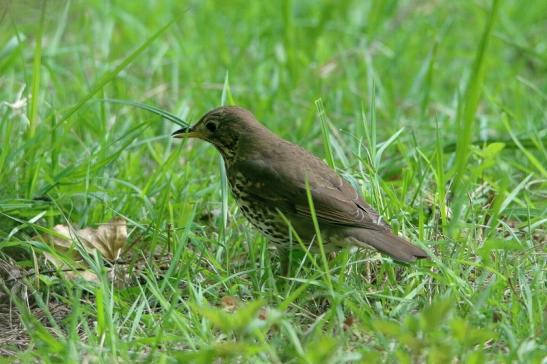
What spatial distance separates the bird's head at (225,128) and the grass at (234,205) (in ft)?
0.51

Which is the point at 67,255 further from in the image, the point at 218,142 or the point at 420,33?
the point at 420,33

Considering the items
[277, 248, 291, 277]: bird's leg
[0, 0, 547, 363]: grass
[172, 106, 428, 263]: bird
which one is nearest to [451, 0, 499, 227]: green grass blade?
[0, 0, 547, 363]: grass

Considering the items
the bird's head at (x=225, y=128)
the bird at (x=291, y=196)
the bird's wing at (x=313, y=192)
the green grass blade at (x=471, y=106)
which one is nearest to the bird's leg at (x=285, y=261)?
the bird at (x=291, y=196)

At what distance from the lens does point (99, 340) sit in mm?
3836

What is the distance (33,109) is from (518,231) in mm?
2532

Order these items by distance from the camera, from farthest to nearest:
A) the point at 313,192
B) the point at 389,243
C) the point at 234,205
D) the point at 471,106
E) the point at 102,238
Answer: the point at 234,205
the point at 471,106
the point at 102,238
the point at 313,192
the point at 389,243

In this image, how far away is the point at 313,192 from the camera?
4762mm

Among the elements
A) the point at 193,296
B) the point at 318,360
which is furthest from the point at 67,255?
the point at 318,360

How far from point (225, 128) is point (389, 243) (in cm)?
125

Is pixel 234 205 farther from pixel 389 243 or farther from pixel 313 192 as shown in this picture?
pixel 389 243

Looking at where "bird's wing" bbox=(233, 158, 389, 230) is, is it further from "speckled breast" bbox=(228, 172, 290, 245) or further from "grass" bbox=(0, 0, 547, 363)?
"grass" bbox=(0, 0, 547, 363)

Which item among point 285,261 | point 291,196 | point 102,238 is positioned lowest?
point 285,261

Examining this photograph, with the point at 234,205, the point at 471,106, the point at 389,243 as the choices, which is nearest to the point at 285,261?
the point at 389,243

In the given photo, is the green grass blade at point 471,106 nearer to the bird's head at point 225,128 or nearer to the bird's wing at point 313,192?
the bird's wing at point 313,192
